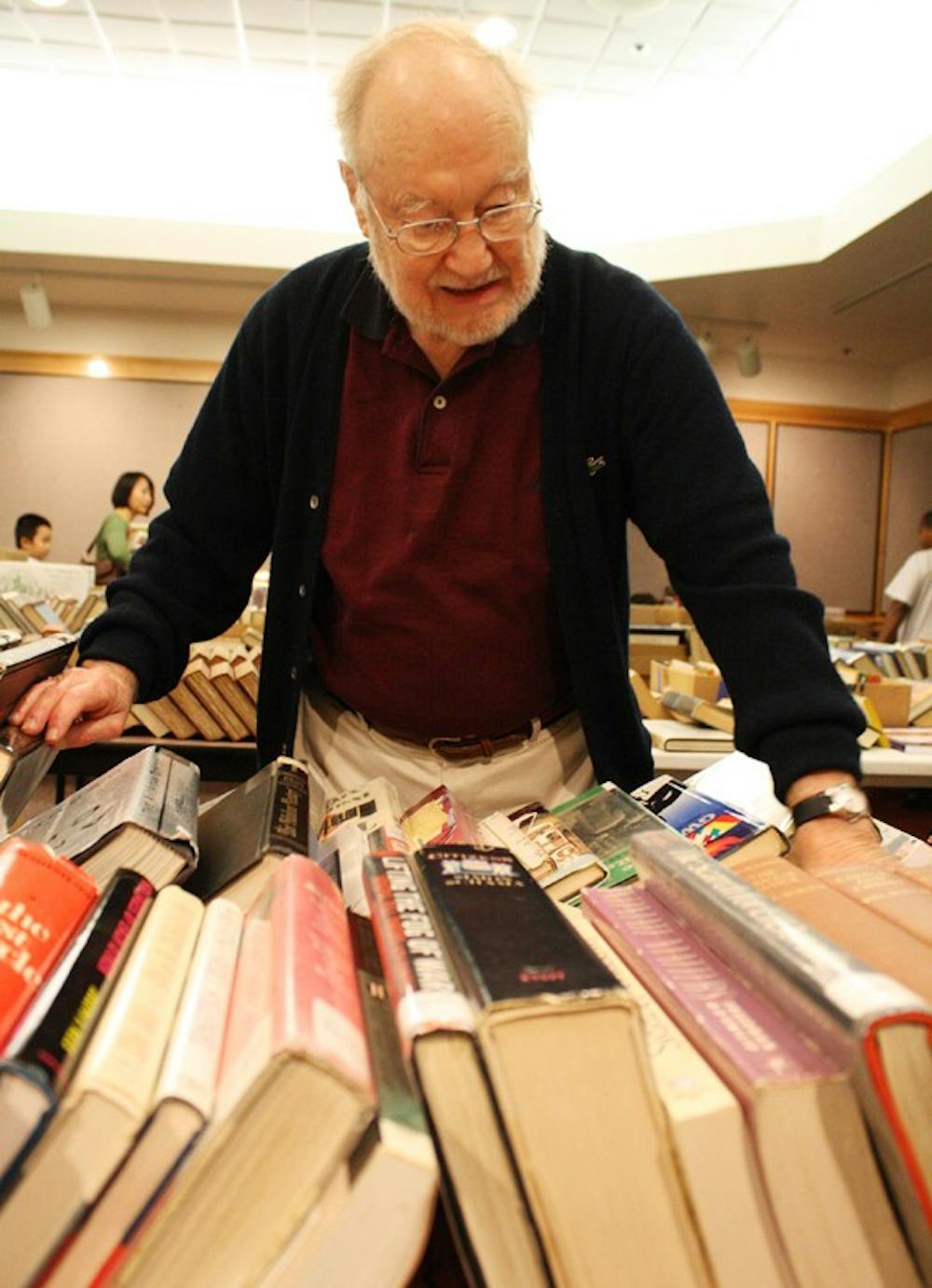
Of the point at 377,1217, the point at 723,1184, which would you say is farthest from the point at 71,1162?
the point at 723,1184

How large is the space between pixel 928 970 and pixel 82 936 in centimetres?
45

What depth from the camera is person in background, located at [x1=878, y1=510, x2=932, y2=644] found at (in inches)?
220

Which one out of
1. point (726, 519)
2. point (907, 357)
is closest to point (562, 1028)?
point (726, 519)

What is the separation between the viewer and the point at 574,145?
222 inches

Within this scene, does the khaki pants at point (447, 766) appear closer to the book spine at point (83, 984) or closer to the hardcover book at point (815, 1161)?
the book spine at point (83, 984)

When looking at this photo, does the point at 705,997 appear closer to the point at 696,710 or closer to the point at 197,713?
the point at 696,710

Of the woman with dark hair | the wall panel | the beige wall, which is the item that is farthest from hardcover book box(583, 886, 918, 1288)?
the wall panel

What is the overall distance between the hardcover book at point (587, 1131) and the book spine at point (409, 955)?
2 centimetres

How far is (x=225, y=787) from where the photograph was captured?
341 cm

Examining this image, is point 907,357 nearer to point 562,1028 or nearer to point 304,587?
point 304,587

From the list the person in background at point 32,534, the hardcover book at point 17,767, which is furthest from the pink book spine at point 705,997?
the person in background at point 32,534

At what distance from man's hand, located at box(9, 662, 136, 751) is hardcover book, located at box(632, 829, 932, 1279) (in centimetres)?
69

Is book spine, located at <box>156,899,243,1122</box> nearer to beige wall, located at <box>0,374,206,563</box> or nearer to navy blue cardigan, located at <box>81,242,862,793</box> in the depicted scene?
navy blue cardigan, located at <box>81,242,862,793</box>

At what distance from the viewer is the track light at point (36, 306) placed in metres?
6.18
